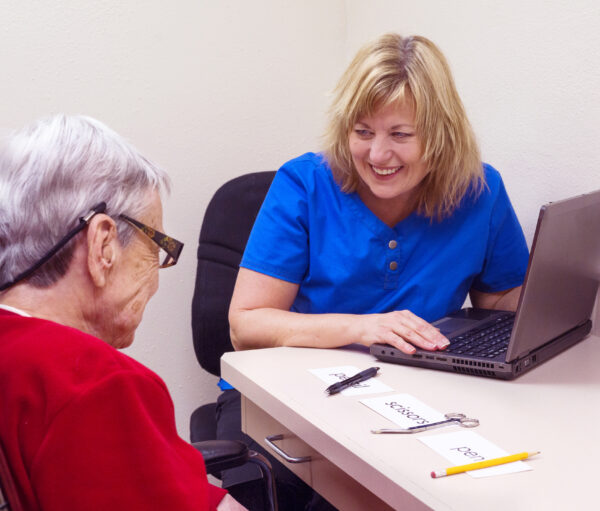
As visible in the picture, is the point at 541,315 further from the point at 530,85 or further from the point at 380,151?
the point at 530,85

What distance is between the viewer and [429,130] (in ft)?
4.51

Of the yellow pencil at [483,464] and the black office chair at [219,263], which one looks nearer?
the yellow pencil at [483,464]

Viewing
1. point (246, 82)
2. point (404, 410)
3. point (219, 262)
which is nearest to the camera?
point (404, 410)

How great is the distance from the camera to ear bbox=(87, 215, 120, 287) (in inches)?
29.6

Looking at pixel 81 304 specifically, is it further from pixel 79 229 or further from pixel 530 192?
pixel 530 192

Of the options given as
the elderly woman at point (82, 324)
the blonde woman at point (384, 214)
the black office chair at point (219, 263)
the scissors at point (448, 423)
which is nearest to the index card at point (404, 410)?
the scissors at point (448, 423)

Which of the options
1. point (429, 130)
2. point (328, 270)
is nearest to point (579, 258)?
point (429, 130)

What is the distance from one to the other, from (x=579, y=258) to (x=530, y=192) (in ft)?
1.48

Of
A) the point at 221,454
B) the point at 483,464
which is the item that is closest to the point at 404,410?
the point at 483,464

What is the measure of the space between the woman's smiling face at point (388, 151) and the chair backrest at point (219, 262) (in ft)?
1.40

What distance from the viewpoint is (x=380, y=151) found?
4.48ft

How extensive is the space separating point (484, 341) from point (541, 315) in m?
0.12

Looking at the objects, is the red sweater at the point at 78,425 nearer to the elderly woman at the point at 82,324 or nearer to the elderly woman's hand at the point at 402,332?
the elderly woman at the point at 82,324

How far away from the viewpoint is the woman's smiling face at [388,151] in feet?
4.48
